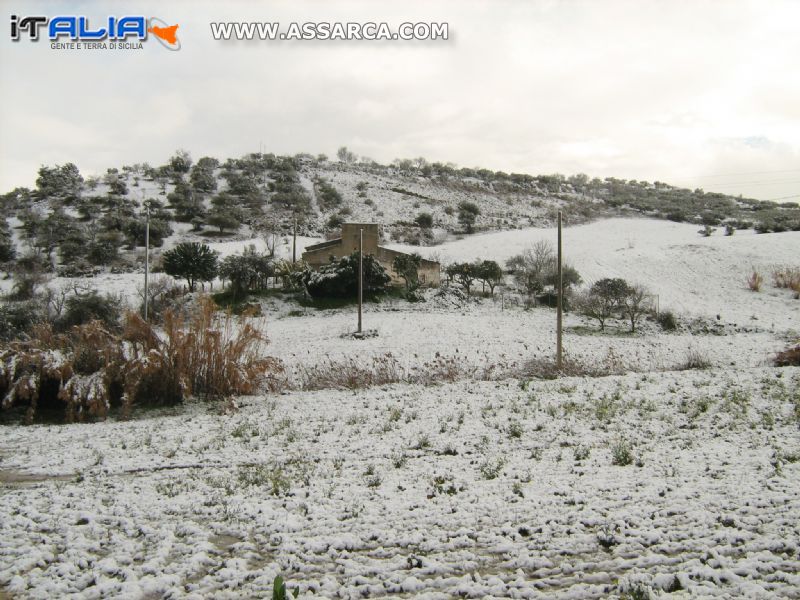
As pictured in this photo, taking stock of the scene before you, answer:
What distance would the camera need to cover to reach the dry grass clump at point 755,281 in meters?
29.3

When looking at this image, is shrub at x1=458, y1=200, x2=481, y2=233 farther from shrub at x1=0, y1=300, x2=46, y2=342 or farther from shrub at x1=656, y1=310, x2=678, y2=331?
shrub at x1=0, y1=300, x2=46, y2=342

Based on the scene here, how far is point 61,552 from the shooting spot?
4.29m

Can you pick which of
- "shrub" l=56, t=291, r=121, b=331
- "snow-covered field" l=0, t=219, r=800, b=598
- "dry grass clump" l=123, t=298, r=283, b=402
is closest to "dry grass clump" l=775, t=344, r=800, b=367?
"snow-covered field" l=0, t=219, r=800, b=598

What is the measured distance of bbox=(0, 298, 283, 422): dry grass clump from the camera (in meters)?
9.20

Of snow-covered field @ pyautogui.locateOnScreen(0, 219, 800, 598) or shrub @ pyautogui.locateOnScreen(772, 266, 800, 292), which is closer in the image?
snow-covered field @ pyautogui.locateOnScreen(0, 219, 800, 598)

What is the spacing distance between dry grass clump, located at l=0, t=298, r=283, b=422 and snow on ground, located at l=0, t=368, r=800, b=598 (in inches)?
37.7

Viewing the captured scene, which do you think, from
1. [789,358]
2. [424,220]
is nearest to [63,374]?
[789,358]

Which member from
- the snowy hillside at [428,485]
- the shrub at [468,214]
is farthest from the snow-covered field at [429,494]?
the shrub at [468,214]

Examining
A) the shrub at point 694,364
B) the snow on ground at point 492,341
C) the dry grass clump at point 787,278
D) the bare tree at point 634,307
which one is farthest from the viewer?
the dry grass clump at point 787,278

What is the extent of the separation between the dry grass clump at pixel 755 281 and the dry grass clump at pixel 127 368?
92.1 ft

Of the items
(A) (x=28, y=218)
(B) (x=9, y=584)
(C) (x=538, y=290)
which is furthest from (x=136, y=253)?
(B) (x=9, y=584)

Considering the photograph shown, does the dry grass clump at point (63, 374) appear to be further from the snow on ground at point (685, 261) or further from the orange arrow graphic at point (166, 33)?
the snow on ground at point (685, 261)

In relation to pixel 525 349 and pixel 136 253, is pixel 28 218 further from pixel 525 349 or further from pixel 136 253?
pixel 525 349

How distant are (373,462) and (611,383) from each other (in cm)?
666
